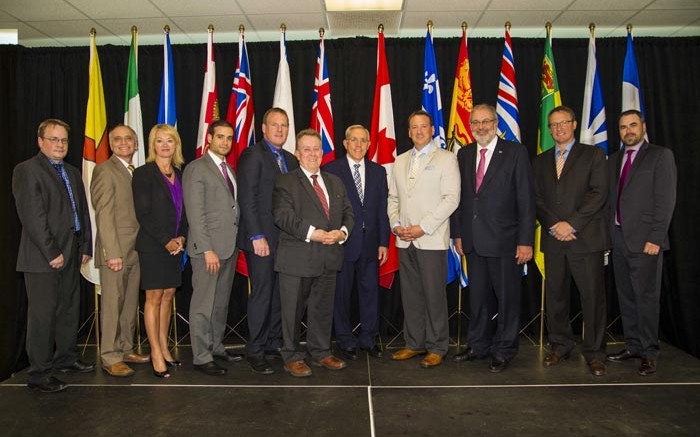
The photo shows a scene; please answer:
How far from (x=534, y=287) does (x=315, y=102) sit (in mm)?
2813

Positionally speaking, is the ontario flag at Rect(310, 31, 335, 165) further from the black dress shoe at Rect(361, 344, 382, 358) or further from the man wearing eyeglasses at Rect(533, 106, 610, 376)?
the man wearing eyeglasses at Rect(533, 106, 610, 376)

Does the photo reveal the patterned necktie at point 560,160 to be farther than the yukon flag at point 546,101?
No

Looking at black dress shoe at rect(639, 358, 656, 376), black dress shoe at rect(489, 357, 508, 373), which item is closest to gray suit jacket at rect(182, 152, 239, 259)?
black dress shoe at rect(489, 357, 508, 373)

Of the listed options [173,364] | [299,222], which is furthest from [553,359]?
[173,364]

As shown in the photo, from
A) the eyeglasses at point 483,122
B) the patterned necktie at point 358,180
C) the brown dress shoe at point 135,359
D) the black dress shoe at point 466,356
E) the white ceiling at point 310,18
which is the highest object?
the white ceiling at point 310,18

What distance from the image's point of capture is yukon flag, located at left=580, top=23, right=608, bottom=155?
475 cm

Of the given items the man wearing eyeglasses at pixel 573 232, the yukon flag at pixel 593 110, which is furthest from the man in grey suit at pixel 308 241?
the yukon flag at pixel 593 110

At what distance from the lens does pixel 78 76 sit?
17.6ft

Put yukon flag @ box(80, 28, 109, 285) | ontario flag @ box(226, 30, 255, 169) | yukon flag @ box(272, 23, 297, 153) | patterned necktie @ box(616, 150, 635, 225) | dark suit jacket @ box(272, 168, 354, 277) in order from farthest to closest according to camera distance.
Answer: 1. yukon flag @ box(272, 23, 297, 153)
2. ontario flag @ box(226, 30, 255, 169)
3. yukon flag @ box(80, 28, 109, 285)
4. patterned necktie @ box(616, 150, 635, 225)
5. dark suit jacket @ box(272, 168, 354, 277)

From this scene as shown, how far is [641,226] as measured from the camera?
3914 mm

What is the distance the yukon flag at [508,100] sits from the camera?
471 cm

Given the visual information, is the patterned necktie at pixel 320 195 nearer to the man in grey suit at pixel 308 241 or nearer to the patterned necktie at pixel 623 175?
the man in grey suit at pixel 308 241

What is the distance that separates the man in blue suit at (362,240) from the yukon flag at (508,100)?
1280mm

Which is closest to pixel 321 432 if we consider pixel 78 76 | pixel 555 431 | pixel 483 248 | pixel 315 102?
pixel 555 431
